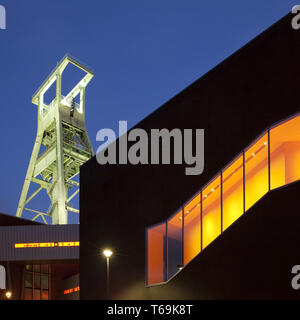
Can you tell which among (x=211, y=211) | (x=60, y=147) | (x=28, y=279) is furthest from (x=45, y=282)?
(x=211, y=211)

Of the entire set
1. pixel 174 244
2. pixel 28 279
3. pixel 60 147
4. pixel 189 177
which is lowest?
pixel 28 279

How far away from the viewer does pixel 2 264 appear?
46.7m

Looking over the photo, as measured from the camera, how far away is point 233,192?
56.2 feet

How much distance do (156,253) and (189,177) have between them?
4.12 m

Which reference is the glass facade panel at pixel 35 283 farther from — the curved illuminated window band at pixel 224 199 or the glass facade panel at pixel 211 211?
the glass facade panel at pixel 211 211

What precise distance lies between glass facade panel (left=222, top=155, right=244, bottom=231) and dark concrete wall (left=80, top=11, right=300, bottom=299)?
0.43 m

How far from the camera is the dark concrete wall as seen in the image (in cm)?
1547

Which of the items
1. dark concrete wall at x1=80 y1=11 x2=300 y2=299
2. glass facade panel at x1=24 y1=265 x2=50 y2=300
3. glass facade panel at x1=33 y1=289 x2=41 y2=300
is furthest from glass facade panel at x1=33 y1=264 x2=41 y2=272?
dark concrete wall at x1=80 y1=11 x2=300 y2=299

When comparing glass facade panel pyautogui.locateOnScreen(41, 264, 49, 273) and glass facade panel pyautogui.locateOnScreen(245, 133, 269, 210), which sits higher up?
glass facade panel pyautogui.locateOnScreen(245, 133, 269, 210)

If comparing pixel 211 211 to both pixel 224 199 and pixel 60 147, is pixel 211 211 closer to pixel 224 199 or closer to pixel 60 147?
pixel 224 199

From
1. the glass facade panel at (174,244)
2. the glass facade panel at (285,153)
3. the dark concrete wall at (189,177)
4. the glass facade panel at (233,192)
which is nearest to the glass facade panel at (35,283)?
the dark concrete wall at (189,177)

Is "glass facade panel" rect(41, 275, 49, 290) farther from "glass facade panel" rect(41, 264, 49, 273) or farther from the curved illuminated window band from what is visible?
the curved illuminated window band
